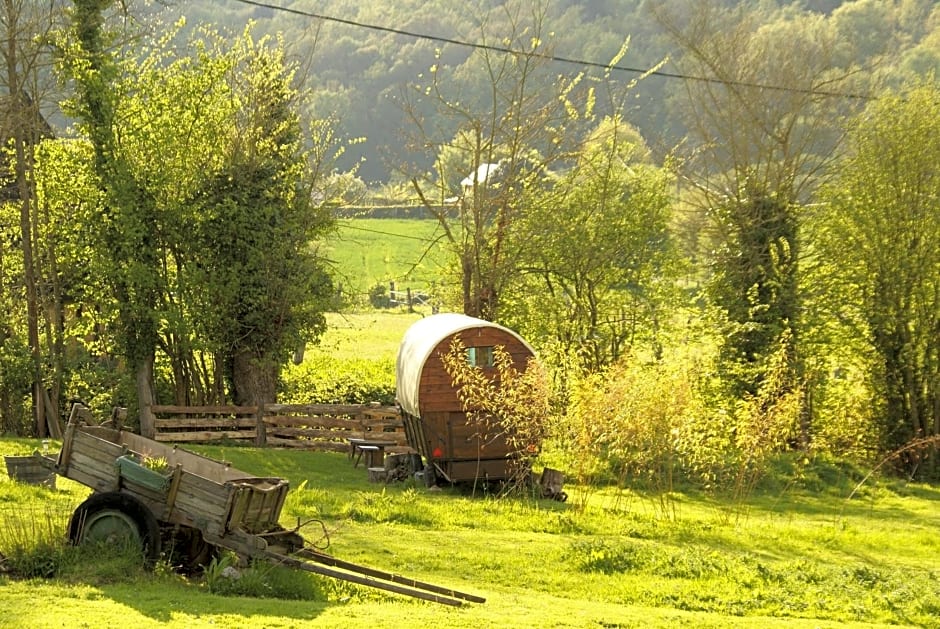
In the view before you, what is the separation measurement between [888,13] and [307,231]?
54746 millimetres

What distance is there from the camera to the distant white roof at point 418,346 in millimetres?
21859

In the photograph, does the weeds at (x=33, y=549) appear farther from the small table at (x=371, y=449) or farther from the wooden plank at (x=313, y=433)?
the wooden plank at (x=313, y=433)

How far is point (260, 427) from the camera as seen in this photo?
92.2ft

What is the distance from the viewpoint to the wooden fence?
91.1ft

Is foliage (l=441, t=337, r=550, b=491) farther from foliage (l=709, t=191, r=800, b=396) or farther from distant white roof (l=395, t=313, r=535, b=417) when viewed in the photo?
foliage (l=709, t=191, r=800, b=396)

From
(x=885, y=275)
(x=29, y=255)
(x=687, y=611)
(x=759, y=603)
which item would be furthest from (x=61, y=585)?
(x=885, y=275)

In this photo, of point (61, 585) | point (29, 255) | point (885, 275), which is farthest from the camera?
point (885, 275)

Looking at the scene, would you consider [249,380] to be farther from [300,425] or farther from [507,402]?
[507,402]

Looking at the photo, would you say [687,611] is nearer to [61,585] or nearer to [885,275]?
[61,585]

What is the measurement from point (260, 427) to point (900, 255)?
1687 centimetres

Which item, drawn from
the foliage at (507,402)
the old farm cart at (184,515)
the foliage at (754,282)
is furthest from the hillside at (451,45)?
the old farm cart at (184,515)

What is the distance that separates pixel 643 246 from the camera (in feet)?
112

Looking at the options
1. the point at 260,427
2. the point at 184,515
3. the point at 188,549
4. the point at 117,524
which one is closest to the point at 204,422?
the point at 260,427

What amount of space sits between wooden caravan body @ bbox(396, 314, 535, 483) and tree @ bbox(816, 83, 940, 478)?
11.9m
